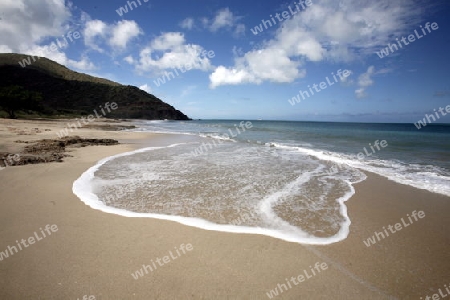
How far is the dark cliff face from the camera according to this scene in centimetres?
7469

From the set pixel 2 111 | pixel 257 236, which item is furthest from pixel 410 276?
pixel 2 111

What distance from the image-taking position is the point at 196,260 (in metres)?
3.34

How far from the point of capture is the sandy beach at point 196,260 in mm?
2811

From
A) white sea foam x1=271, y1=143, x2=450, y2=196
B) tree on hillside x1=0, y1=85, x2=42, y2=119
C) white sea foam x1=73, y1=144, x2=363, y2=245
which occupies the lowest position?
white sea foam x1=271, y1=143, x2=450, y2=196

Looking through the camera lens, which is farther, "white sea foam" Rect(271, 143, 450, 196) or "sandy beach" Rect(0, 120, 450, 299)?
"white sea foam" Rect(271, 143, 450, 196)

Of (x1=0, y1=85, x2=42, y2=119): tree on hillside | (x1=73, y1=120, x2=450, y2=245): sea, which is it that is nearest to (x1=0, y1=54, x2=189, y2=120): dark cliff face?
(x1=0, y1=85, x2=42, y2=119): tree on hillside

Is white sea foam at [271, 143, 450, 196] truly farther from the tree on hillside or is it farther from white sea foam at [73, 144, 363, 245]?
the tree on hillside

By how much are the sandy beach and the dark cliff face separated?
74307 mm

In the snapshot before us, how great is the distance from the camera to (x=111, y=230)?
406 centimetres

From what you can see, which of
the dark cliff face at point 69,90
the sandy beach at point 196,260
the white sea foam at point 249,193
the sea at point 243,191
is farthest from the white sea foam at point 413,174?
the dark cliff face at point 69,90

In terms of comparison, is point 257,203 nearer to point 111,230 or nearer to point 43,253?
point 111,230

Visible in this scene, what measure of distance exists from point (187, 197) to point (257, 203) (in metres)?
1.87

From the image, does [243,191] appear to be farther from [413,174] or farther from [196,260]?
[413,174]

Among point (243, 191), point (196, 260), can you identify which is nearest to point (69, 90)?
point (243, 191)
